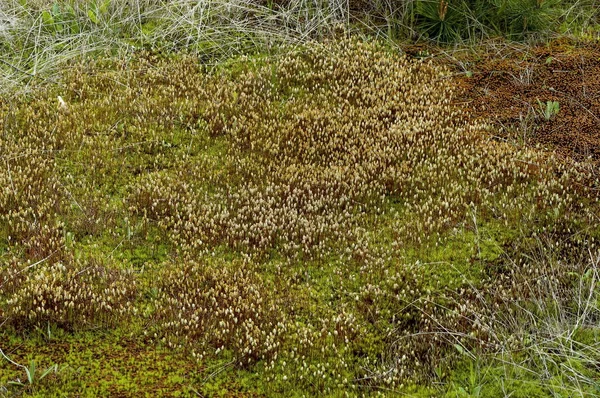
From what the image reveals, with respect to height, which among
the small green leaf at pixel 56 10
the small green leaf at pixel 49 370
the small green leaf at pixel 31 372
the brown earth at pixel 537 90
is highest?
the small green leaf at pixel 56 10

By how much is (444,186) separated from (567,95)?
262cm

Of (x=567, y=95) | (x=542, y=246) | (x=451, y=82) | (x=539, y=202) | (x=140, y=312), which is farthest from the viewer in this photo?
(x=451, y=82)

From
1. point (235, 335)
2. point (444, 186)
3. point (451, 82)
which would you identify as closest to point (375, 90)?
point (451, 82)

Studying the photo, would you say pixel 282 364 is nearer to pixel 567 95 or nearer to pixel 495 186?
pixel 495 186

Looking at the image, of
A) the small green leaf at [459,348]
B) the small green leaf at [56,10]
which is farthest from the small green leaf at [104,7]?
the small green leaf at [459,348]

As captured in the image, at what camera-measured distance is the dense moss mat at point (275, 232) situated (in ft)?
18.7

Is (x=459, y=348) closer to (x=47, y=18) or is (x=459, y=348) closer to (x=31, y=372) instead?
(x=31, y=372)

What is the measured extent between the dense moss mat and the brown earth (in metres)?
0.40

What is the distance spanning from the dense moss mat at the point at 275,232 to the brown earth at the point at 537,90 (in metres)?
0.40

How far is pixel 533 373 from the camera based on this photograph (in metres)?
5.30

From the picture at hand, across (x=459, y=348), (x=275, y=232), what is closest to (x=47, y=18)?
(x=275, y=232)

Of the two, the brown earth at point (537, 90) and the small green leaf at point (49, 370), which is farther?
the brown earth at point (537, 90)

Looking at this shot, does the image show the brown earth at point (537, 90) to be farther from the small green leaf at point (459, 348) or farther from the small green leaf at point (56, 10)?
the small green leaf at point (56, 10)

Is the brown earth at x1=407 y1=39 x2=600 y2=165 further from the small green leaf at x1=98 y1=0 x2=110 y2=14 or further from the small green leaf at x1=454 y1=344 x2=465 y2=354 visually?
the small green leaf at x1=98 y1=0 x2=110 y2=14
